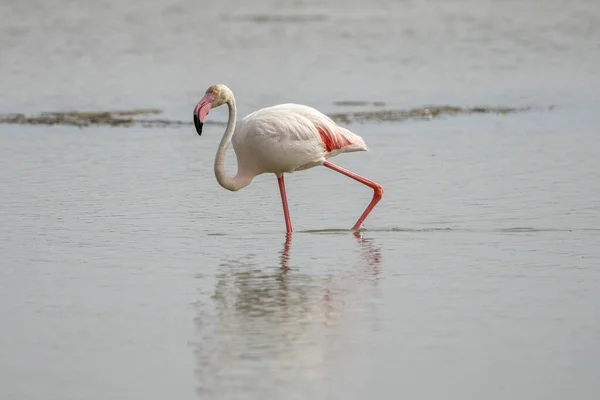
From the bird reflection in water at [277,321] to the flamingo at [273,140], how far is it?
1203 millimetres

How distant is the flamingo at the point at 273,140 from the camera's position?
9.84 m

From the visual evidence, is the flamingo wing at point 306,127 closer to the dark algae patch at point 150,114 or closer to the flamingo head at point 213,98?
the flamingo head at point 213,98

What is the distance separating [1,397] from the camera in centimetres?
560

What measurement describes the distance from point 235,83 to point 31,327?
13.2m

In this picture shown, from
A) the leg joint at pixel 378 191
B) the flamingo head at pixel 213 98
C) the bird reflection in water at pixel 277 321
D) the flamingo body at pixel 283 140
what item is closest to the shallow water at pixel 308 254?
the bird reflection in water at pixel 277 321

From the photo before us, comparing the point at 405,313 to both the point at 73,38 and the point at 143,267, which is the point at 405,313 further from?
the point at 73,38

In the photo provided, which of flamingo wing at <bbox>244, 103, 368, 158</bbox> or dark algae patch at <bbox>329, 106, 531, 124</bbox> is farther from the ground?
flamingo wing at <bbox>244, 103, 368, 158</bbox>

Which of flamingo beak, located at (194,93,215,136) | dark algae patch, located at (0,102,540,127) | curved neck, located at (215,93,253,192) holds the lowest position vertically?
dark algae patch, located at (0,102,540,127)

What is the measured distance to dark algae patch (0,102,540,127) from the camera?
16.2 metres

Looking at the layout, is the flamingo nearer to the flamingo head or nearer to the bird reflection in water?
the flamingo head

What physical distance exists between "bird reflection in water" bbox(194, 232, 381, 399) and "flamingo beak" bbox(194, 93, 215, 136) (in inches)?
52.9

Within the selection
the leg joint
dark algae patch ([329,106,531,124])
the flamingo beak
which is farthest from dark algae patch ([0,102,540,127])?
the flamingo beak

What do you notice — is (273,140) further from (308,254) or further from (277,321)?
(277,321)

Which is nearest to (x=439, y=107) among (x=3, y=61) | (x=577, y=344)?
(x=3, y=61)
